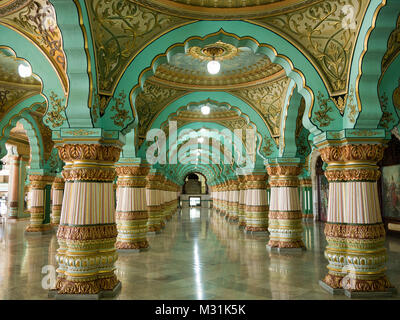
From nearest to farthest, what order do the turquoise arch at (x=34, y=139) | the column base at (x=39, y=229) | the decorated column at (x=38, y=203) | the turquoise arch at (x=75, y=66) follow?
the turquoise arch at (x=75, y=66), the turquoise arch at (x=34, y=139), the column base at (x=39, y=229), the decorated column at (x=38, y=203)

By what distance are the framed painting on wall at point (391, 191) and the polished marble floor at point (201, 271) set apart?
1.95 m

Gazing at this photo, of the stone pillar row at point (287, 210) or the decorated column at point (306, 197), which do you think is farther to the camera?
the decorated column at point (306, 197)

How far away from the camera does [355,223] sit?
546cm

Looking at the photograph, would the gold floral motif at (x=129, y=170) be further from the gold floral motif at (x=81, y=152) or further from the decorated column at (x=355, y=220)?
the decorated column at (x=355, y=220)

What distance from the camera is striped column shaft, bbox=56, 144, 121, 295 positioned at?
16.9ft

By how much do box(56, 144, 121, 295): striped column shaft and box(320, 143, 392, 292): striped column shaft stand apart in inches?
158

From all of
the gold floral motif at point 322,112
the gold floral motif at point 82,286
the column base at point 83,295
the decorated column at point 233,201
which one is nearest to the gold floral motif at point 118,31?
the gold floral motif at point 322,112

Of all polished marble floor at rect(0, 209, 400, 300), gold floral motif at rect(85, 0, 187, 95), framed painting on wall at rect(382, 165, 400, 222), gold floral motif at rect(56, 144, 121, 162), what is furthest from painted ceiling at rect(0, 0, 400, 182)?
framed painting on wall at rect(382, 165, 400, 222)

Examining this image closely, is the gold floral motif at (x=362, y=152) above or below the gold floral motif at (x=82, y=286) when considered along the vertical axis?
above

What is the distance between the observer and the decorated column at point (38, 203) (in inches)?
579

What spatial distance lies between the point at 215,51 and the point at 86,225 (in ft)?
17.5
